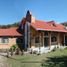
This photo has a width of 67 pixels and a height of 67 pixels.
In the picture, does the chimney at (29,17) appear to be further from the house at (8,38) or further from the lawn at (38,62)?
the lawn at (38,62)

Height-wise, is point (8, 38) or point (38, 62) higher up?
point (8, 38)

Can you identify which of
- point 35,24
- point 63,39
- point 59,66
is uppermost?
point 35,24

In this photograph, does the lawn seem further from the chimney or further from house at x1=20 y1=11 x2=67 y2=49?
the chimney

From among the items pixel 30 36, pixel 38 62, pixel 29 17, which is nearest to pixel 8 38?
pixel 30 36

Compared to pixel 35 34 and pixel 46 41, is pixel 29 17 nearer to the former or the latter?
pixel 35 34

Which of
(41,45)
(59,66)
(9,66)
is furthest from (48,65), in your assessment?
(41,45)

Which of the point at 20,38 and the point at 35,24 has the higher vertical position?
the point at 35,24

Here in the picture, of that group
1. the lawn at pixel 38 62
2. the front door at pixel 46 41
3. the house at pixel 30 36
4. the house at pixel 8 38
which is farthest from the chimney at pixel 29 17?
the lawn at pixel 38 62

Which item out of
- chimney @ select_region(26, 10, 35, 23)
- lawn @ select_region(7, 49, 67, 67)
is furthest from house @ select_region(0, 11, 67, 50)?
lawn @ select_region(7, 49, 67, 67)

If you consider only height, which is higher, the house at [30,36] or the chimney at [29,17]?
the chimney at [29,17]

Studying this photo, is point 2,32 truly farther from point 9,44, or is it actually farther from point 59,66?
point 59,66

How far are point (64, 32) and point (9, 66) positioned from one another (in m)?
25.7

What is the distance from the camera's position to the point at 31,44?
4125 centimetres

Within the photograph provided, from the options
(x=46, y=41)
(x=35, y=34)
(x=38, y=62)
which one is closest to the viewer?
(x=38, y=62)
